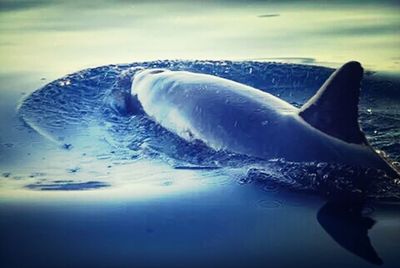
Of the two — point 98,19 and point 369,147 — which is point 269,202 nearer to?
point 369,147

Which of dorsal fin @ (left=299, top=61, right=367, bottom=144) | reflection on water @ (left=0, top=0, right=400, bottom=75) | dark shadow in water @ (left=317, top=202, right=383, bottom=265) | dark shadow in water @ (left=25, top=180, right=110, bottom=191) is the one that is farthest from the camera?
reflection on water @ (left=0, top=0, right=400, bottom=75)

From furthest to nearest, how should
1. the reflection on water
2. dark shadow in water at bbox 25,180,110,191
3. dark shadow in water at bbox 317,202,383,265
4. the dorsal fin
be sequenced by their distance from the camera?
1. the reflection on water
2. dark shadow in water at bbox 25,180,110,191
3. the dorsal fin
4. dark shadow in water at bbox 317,202,383,265

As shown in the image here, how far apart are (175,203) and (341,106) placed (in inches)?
25.8

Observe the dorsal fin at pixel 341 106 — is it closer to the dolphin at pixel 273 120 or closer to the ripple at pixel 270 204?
the dolphin at pixel 273 120

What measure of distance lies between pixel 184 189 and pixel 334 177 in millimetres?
519

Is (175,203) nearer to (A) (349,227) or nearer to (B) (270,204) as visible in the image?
(B) (270,204)

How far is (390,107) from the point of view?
10.2 ft

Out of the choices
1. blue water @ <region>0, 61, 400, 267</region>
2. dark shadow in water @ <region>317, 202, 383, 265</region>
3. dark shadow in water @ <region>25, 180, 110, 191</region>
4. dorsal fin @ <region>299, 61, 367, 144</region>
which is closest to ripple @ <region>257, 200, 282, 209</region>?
blue water @ <region>0, 61, 400, 267</region>

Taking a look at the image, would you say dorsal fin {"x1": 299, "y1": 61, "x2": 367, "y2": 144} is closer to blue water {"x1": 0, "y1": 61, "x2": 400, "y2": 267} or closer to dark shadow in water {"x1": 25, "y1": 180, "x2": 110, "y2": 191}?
blue water {"x1": 0, "y1": 61, "x2": 400, "y2": 267}

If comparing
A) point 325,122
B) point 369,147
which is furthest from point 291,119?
point 369,147

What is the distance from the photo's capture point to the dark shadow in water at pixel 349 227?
225 cm

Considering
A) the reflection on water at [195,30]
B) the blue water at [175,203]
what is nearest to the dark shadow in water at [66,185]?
the blue water at [175,203]

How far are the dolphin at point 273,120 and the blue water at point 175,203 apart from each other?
0.04 m

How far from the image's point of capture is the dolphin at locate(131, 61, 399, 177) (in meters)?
2.45
